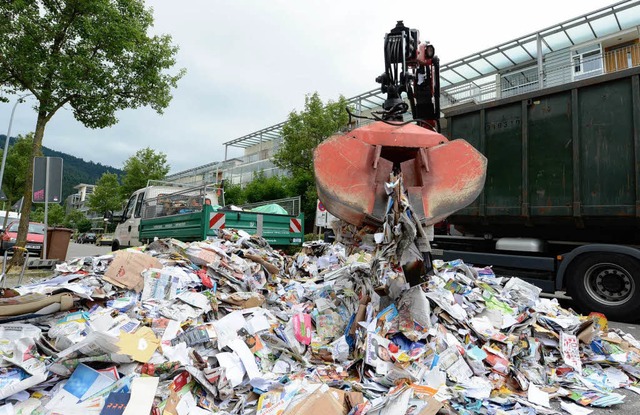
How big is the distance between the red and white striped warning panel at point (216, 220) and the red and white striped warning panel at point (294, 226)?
1.72 meters

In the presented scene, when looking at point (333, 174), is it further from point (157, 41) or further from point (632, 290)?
point (157, 41)

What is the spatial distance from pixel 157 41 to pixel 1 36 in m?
3.22

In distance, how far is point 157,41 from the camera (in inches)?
392

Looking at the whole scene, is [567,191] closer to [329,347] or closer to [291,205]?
[329,347]

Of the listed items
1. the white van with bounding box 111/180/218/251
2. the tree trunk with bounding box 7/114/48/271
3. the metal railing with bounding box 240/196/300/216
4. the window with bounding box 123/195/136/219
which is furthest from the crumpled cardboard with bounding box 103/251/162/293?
the tree trunk with bounding box 7/114/48/271

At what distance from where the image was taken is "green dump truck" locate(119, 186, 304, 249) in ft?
24.3

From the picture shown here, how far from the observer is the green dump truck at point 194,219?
292 inches

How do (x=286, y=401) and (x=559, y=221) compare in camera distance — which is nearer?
(x=286, y=401)

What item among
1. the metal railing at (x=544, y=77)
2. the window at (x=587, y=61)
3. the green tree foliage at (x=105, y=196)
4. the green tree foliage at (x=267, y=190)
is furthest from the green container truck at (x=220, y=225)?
the green tree foliage at (x=105, y=196)

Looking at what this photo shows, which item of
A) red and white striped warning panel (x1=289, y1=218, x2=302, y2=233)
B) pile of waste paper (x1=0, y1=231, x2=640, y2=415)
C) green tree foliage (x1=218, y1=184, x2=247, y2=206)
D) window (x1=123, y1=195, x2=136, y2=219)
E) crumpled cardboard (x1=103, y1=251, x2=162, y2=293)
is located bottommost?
pile of waste paper (x1=0, y1=231, x2=640, y2=415)

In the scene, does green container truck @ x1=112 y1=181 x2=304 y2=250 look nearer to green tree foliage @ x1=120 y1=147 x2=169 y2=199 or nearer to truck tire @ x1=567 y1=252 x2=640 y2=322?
truck tire @ x1=567 y1=252 x2=640 y2=322

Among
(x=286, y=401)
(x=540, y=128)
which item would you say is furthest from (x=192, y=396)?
(x=540, y=128)

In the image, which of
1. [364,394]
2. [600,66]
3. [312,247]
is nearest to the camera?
[364,394]

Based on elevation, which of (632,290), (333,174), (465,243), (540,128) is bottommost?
(632,290)
